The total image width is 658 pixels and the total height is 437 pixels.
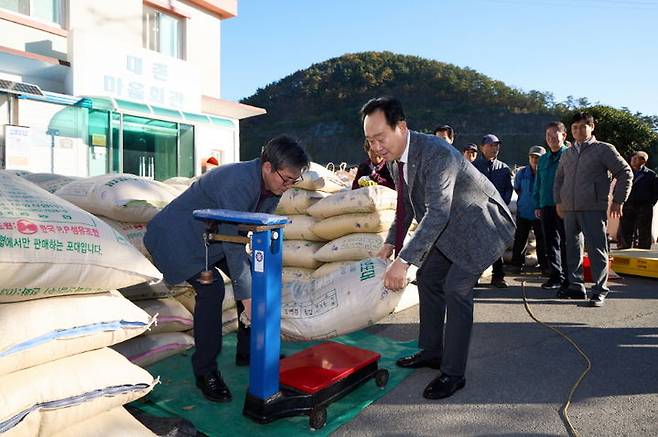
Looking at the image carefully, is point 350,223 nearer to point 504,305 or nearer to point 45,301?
point 504,305

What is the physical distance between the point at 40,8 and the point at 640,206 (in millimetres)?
11035

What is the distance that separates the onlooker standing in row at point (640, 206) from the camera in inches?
332

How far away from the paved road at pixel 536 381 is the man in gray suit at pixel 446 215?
0.67 ft

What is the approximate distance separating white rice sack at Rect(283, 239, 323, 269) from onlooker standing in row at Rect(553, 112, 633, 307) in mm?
2342

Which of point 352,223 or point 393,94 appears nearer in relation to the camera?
point 352,223

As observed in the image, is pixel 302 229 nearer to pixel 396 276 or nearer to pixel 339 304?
pixel 339 304

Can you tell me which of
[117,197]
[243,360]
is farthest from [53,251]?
[243,360]

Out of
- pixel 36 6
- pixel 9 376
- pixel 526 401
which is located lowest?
pixel 526 401

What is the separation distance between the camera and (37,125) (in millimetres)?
8766

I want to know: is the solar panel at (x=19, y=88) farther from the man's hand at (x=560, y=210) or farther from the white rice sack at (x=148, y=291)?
the man's hand at (x=560, y=210)

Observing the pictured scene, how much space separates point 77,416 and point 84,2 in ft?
33.5

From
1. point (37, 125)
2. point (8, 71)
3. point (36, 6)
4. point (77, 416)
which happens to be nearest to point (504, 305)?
point (77, 416)

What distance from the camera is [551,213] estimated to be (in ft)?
17.8

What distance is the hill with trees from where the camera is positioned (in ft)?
144
